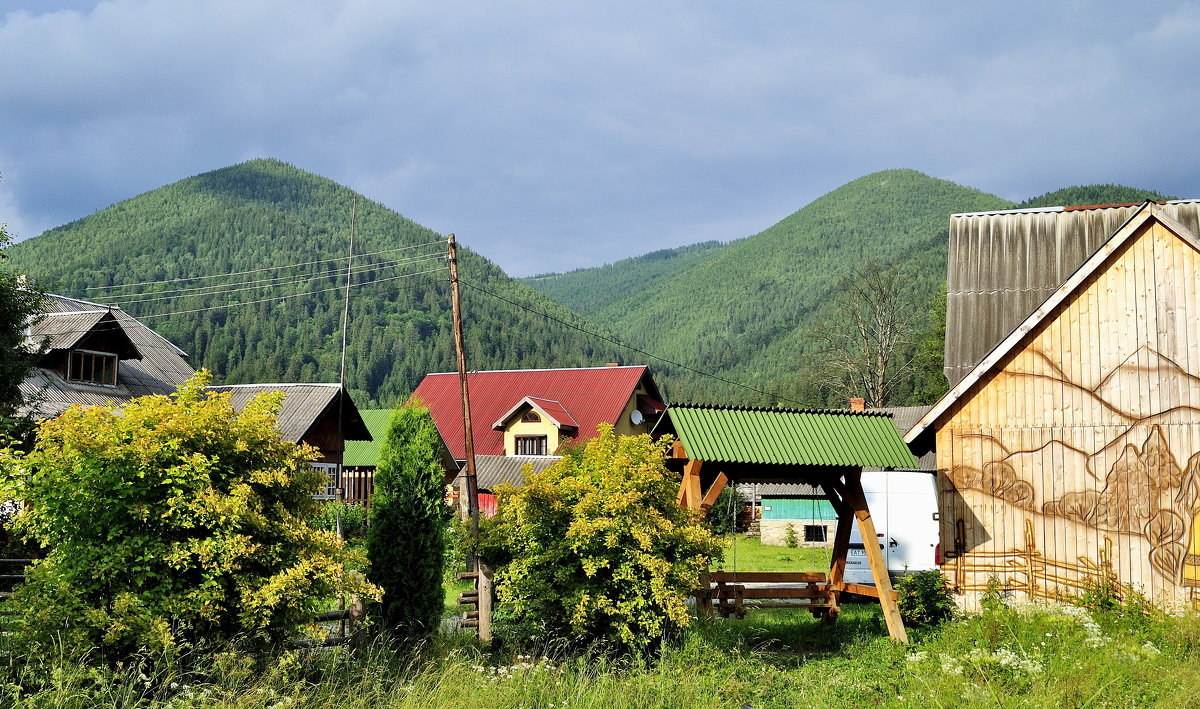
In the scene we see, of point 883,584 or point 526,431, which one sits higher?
point 526,431

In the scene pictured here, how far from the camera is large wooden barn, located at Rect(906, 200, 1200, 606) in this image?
14047mm

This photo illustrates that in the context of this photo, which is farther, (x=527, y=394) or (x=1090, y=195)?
(x=1090, y=195)

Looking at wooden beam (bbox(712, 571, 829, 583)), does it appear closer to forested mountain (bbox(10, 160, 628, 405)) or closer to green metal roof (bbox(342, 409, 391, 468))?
green metal roof (bbox(342, 409, 391, 468))

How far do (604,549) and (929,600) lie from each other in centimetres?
607

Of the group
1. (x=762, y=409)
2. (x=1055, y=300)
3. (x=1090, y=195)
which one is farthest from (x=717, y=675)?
(x=1090, y=195)

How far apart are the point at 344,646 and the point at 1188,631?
35.5 ft

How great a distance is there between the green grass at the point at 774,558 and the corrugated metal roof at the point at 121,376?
18.9 meters

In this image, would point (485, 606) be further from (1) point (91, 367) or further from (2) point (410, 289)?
(2) point (410, 289)

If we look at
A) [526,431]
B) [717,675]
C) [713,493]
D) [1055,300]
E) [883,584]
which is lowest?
[717,675]

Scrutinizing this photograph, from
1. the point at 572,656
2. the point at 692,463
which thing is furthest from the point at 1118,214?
the point at 572,656

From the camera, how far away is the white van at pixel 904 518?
72.7 ft

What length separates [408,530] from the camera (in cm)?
1346

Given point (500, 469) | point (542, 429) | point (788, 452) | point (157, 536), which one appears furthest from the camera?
point (542, 429)

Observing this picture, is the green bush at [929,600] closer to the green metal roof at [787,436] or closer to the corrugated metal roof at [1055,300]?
the green metal roof at [787,436]
